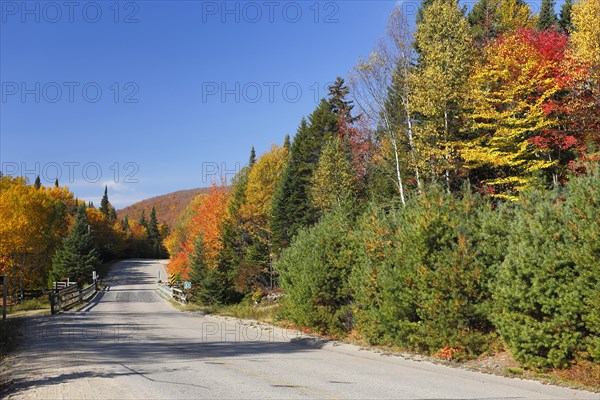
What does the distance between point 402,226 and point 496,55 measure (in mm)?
16137

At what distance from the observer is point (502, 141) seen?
23.0 meters

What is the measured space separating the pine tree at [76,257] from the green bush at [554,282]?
64231 mm

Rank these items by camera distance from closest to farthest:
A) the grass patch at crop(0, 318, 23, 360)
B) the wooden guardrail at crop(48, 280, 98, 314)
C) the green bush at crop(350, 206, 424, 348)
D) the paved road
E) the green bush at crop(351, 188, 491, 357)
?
the paved road
the green bush at crop(351, 188, 491, 357)
the green bush at crop(350, 206, 424, 348)
the grass patch at crop(0, 318, 23, 360)
the wooden guardrail at crop(48, 280, 98, 314)

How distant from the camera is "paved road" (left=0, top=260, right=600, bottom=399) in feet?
26.0

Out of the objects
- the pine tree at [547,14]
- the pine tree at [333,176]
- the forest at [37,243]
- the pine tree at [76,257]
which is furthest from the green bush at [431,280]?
the pine tree at [76,257]

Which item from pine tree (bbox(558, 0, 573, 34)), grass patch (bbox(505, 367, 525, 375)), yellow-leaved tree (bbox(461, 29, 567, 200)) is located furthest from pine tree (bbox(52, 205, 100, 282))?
pine tree (bbox(558, 0, 573, 34))

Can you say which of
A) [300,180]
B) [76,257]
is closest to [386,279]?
[300,180]

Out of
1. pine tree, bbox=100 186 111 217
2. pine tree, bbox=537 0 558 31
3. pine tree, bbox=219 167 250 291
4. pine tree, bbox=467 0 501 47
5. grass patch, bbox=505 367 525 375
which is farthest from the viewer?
pine tree, bbox=100 186 111 217

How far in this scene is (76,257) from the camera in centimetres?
6425

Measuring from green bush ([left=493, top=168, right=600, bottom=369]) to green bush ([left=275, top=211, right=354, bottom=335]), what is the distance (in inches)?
297

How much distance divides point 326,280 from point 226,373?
8.04 meters

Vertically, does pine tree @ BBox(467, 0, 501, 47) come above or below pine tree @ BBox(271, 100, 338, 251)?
above

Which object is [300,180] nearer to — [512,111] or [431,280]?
[512,111]

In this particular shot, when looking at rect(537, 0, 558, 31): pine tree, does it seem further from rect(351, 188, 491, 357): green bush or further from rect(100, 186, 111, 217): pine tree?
rect(100, 186, 111, 217): pine tree
